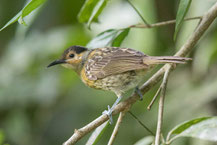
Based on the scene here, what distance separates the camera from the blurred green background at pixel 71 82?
4.51m

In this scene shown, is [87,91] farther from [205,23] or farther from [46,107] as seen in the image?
[205,23]

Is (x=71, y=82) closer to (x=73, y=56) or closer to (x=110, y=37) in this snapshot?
(x=73, y=56)

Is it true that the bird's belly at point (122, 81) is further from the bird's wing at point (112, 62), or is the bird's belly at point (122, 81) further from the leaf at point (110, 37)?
the leaf at point (110, 37)

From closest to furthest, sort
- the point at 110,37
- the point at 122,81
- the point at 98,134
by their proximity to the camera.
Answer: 1. the point at 98,134
2. the point at 110,37
3. the point at 122,81

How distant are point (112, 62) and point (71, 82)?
1726 millimetres

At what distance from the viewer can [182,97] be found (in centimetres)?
463

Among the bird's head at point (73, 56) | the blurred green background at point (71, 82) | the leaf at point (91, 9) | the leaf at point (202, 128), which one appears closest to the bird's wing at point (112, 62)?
the bird's head at point (73, 56)

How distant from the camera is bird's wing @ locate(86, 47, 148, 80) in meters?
3.48

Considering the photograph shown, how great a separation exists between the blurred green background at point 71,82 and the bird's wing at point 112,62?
58 centimetres

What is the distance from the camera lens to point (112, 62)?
3.74 m

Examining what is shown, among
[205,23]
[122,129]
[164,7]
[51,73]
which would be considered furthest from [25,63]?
[205,23]

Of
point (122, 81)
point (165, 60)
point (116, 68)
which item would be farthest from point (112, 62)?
point (165, 60)

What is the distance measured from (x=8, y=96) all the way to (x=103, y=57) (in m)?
2.12

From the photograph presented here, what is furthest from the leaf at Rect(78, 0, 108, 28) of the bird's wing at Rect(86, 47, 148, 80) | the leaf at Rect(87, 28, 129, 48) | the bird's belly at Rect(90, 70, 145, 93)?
the bird's belly at Rect(90, 70, 145, 93)
